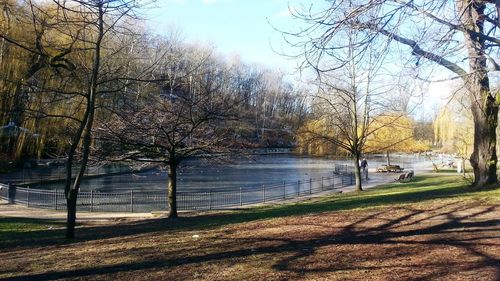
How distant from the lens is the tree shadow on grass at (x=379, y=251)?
618 centimetres

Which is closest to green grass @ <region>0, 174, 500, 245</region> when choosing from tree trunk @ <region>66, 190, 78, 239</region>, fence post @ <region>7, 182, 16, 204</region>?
tree trunk @ <region>66, 190, 78, 239</region>

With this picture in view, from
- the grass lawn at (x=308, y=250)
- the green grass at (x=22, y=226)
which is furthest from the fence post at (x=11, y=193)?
the grass lawn at (x=308, y=250)

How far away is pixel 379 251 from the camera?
7.05 meters

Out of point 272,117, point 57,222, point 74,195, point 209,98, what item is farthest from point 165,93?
point 272,117

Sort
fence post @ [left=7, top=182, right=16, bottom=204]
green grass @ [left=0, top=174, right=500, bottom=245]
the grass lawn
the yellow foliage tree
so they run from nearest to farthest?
the grass lawn < green grass @ [left=0, top=174, right=500, bottom=245] < fence post @ [left=7, top=182, right=16, bottom=204] < the yellow foliage tree

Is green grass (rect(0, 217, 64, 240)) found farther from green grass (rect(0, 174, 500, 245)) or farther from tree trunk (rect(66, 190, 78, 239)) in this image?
tree trunk (rect(66, 190, 78, 239))

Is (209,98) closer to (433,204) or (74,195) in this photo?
(74,195)

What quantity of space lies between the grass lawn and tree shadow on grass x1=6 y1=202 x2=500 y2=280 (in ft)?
0.04

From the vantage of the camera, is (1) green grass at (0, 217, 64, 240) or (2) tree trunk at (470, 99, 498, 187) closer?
(1) green grass at (0, 217, 64, 240)

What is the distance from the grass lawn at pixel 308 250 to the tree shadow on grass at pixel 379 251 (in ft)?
0.04

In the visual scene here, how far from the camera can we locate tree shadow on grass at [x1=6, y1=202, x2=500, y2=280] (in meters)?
6.18

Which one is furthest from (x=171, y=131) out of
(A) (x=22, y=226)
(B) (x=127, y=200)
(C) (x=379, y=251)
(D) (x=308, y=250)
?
(C) (x=379, y=251)

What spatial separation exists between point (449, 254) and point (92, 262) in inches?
212

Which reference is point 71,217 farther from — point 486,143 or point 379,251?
point 486,143
